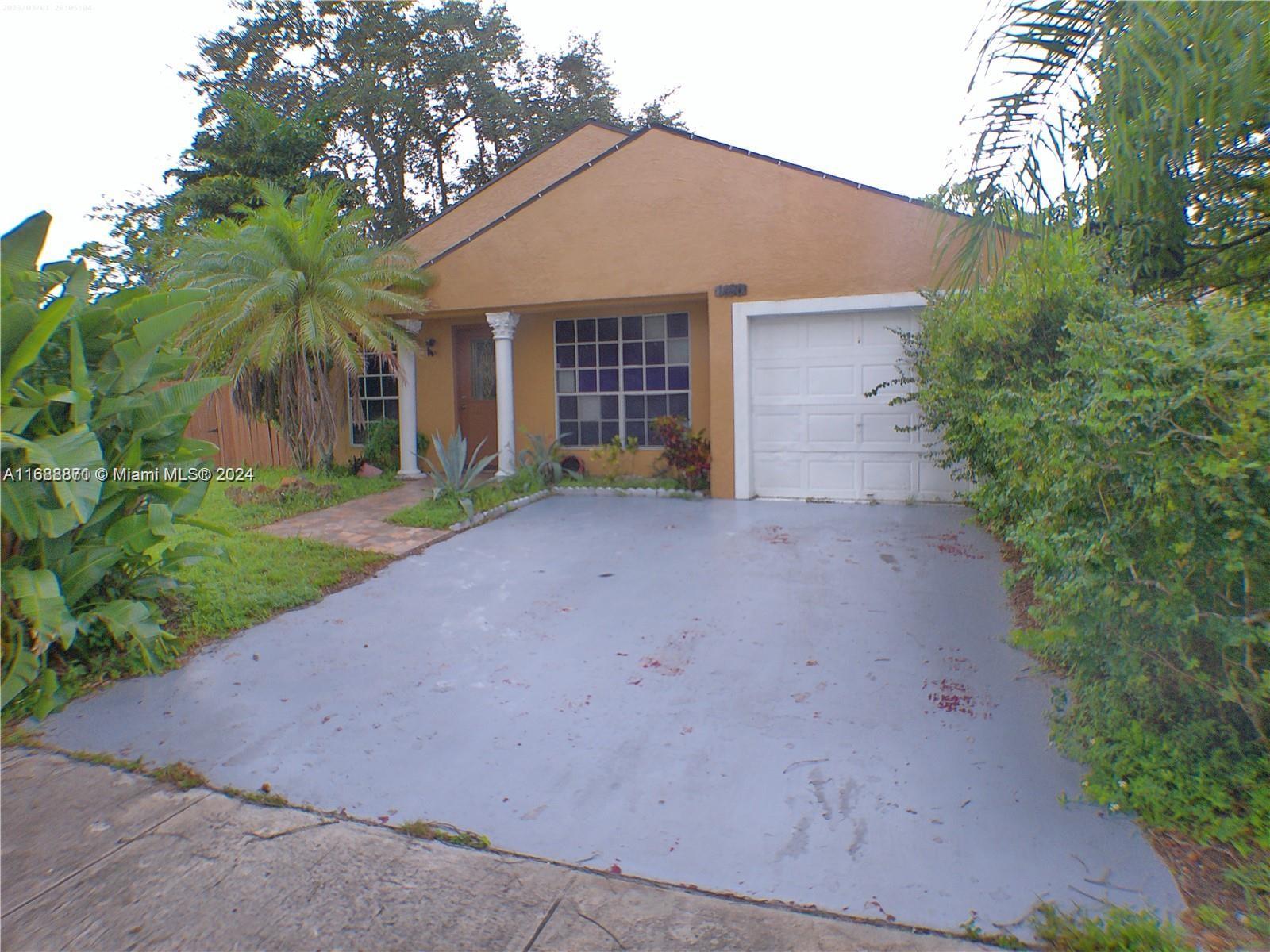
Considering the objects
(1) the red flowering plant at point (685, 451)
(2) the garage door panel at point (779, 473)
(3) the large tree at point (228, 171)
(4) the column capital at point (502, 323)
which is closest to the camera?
(2) the garage door panel at point (779, 473)

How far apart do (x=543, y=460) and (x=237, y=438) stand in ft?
20.3

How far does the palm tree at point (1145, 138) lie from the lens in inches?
134

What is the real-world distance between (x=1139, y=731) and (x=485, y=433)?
10593 millimetres

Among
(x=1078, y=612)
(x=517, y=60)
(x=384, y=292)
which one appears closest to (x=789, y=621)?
(x=1078, y=612)

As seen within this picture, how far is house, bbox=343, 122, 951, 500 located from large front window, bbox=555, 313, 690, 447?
0.03 metres

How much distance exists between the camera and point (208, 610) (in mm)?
5613

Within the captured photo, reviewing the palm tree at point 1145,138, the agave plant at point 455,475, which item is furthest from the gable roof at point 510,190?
the palm tree at point 1145,138

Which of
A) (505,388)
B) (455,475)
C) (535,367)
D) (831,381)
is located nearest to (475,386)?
(535,367)

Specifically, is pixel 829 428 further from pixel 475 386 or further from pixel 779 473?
pixel 475 386

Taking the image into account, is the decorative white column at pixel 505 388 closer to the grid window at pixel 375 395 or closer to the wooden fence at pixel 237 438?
the grid window at pixel 375 395

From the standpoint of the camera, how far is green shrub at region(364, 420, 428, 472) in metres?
12.4

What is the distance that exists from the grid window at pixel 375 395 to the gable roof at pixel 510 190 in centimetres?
193

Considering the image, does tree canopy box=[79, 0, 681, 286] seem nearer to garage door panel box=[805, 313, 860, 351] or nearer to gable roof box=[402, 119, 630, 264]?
gable roof box=[402, 119, 630, 264]

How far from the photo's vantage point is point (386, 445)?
12.4 m
